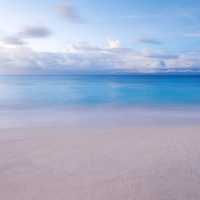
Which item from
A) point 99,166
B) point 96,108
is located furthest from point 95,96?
point 99,166

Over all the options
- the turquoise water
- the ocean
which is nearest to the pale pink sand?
the ocean

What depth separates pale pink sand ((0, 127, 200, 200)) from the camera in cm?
376

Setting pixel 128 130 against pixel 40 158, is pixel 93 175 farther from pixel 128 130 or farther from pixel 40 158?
pixel 128 130

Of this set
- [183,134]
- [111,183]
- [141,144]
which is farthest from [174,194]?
[183,134]

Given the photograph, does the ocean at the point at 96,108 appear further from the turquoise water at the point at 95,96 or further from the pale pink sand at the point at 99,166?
the pale pink sand at the point at 99,166

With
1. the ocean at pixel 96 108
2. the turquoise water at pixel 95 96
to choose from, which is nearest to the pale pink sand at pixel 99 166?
the ocean at pixel 96 108

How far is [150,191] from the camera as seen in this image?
3805mm

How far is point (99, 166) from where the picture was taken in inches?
186

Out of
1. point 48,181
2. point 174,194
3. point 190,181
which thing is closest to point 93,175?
point 48,181

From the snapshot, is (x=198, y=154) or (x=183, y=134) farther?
(x=183, y=134)

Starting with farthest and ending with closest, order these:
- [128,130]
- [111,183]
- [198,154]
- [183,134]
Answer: [128,130]
[183,134]
[198,154]
[111,183]

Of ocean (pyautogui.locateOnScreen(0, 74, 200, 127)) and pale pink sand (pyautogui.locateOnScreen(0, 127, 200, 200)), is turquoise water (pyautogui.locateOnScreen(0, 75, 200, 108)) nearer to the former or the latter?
ocean (pyautogui.locateOnScreen(0, 74, 200, 127))

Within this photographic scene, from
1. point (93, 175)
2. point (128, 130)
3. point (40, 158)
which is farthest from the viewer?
point (128, 130)

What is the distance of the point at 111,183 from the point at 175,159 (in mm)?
1797
